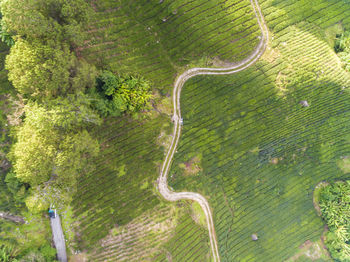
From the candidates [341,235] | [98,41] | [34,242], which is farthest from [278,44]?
[34,242]

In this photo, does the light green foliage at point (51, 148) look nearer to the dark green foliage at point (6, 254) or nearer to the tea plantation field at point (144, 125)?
the tea plantation field at point (144, 125)

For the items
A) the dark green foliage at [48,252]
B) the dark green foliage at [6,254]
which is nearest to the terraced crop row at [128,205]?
the dark green foliage at [48,252]

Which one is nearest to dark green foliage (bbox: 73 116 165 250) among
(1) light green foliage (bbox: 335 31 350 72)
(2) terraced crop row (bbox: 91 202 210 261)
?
(2) terraced crop row (bbox: 91 202 210 261)

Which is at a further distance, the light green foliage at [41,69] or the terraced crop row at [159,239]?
the terraced crop row at [159,239]

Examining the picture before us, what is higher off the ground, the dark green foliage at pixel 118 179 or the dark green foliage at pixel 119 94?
the dark green foliage at pixel 119 94

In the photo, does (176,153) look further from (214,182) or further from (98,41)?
(98,41)

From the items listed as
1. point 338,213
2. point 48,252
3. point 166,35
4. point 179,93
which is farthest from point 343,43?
point 48,252

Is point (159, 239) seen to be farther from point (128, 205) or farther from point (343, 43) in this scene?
point (343, 43)

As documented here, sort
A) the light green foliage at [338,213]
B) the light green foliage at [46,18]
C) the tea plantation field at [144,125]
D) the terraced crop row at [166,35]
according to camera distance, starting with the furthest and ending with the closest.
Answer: the light green foliage at [338,213]
the tea plantation field at [144,125]
the terraced crop row at [166,35]
the light green foliage at [46,18]
